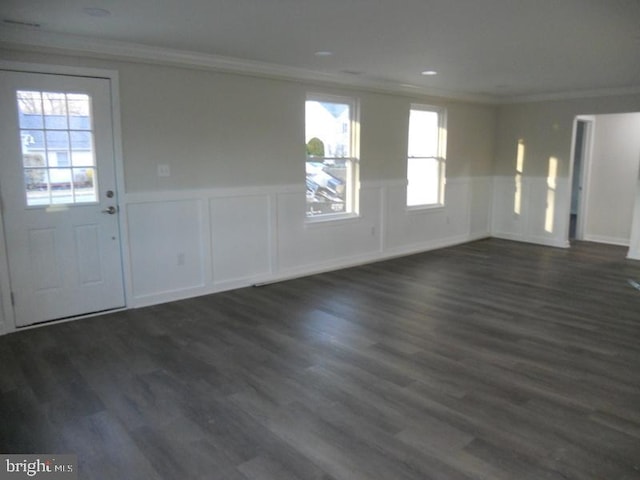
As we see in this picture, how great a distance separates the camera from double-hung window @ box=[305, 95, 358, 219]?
5.80 m

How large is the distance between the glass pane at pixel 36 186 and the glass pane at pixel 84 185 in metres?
0.22

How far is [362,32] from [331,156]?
7.92 ft

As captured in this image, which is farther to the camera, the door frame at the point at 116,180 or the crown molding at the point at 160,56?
the door frame at the point at 116,180

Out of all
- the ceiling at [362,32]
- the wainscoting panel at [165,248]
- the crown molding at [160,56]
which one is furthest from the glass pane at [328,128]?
the wainscoting panel at [165,248]

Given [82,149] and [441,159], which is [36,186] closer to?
[82,149]

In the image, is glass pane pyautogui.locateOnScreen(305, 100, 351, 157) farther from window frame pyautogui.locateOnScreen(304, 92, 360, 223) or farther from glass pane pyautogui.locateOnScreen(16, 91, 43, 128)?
glass pane pyautogui.locateOnScreen(16, 91, 43, 128)

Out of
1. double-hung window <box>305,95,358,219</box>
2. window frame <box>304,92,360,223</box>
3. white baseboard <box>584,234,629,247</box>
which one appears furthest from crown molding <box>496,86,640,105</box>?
double-hung window <box>305,95,358,219</box>

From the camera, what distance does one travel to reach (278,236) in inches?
219

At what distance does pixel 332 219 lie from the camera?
6.09 meters

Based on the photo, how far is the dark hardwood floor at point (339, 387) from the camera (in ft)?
7.64

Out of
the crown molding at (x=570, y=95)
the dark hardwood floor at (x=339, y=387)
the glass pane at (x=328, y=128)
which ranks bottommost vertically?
the dark hardwood floor at (x=339, y=387)

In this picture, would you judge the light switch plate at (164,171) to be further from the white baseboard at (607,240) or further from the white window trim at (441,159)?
the white baseboard at (607,240)

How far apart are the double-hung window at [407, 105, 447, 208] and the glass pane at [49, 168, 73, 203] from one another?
454cm

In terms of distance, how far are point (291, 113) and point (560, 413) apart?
13.3 feet
